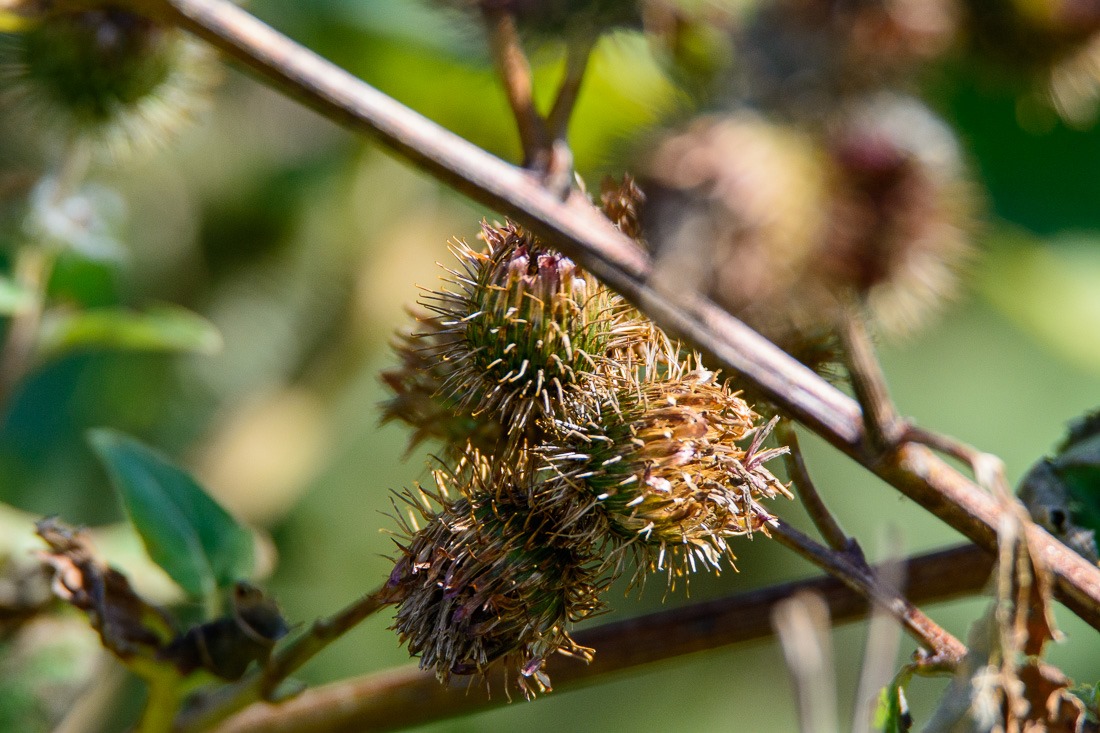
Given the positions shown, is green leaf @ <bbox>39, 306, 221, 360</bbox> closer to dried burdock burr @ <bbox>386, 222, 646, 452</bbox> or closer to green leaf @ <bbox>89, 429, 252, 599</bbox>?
green leaf @ <bbox>89, 429, 252, 599</bbox>

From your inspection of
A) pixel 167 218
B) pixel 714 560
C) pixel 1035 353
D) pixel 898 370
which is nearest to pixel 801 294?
pixel 714 560

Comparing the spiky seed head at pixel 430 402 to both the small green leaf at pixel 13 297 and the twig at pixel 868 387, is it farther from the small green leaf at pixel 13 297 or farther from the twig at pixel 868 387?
the small green leaf at pixel 13 297

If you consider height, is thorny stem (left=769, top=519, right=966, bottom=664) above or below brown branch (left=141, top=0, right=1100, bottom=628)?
below

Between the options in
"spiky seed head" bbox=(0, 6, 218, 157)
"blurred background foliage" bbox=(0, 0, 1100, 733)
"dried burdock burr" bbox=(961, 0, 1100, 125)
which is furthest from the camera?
"blurred background foliage" bbox=(0, 0, 1100, 733)

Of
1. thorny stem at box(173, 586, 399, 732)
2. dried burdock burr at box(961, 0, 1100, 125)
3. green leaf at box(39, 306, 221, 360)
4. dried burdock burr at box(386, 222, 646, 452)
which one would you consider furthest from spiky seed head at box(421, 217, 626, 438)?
dried burdock burr at box(961, 0, 1100, 125)

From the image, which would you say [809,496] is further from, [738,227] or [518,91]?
[518,91]

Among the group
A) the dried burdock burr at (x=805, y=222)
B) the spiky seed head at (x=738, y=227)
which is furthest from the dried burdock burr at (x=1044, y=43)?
the spiky seed head at (x=738, y=227)

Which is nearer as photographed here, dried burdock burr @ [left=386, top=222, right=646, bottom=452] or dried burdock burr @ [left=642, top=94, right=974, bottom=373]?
dried burdock burr @ [left=642, top=94, right=974, bottom=373]

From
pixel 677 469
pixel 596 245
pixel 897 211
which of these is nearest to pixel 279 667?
pixel 677 469
